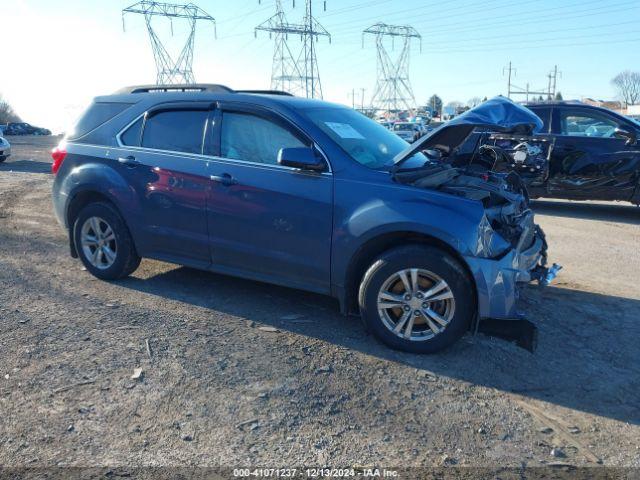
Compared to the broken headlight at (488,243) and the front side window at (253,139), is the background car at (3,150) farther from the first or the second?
the broken headlight at (488,243)

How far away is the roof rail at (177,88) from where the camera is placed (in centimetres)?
518

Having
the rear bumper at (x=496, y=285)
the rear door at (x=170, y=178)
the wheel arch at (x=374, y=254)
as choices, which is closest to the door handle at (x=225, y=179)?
the rear door at (x=170, y=178)

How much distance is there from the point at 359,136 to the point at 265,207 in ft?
3.53

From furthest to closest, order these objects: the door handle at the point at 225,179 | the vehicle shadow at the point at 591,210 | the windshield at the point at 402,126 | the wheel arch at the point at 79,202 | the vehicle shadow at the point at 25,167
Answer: the windshield at the point at 402,126, the vehicle shadow at the point at 25,167, the vehicle shadow at the point at 591,210, the wheel arch at the point at 79,202, the door handle at the point at 225,179

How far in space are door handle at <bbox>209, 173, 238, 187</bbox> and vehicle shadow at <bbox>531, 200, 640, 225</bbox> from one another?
7.12 meters

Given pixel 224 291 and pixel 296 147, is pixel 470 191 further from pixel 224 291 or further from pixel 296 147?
pixel 224 291

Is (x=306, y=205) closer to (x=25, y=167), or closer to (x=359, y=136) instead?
(x=359, y=136)

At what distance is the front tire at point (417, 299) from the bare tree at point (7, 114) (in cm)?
10907

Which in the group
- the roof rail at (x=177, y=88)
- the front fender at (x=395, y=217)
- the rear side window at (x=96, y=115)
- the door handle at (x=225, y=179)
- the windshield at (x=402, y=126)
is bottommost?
the front fender at (x=395, y=217)

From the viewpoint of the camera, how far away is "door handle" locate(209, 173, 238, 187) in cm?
465

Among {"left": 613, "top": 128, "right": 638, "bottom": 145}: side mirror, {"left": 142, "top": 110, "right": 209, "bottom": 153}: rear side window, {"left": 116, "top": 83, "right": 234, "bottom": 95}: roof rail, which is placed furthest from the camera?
{"left": 613, "top": 128, "right": 638, "bottom": 145}: side mirror

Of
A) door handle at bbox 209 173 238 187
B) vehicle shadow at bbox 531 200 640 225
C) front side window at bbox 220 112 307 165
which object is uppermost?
front side window at bbox 220 112 307 165

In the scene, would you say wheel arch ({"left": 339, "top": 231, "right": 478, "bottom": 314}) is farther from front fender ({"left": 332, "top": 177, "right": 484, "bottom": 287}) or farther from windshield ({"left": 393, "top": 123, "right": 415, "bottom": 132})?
windshield ({"left": 393, "top": 123, "right": 415, "bottom": 132})

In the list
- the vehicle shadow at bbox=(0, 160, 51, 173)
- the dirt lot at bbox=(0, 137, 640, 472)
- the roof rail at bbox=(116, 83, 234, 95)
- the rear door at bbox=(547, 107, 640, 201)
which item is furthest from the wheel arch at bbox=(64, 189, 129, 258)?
the vehicle shadow at bbox=(0, 160, 51, 173)
